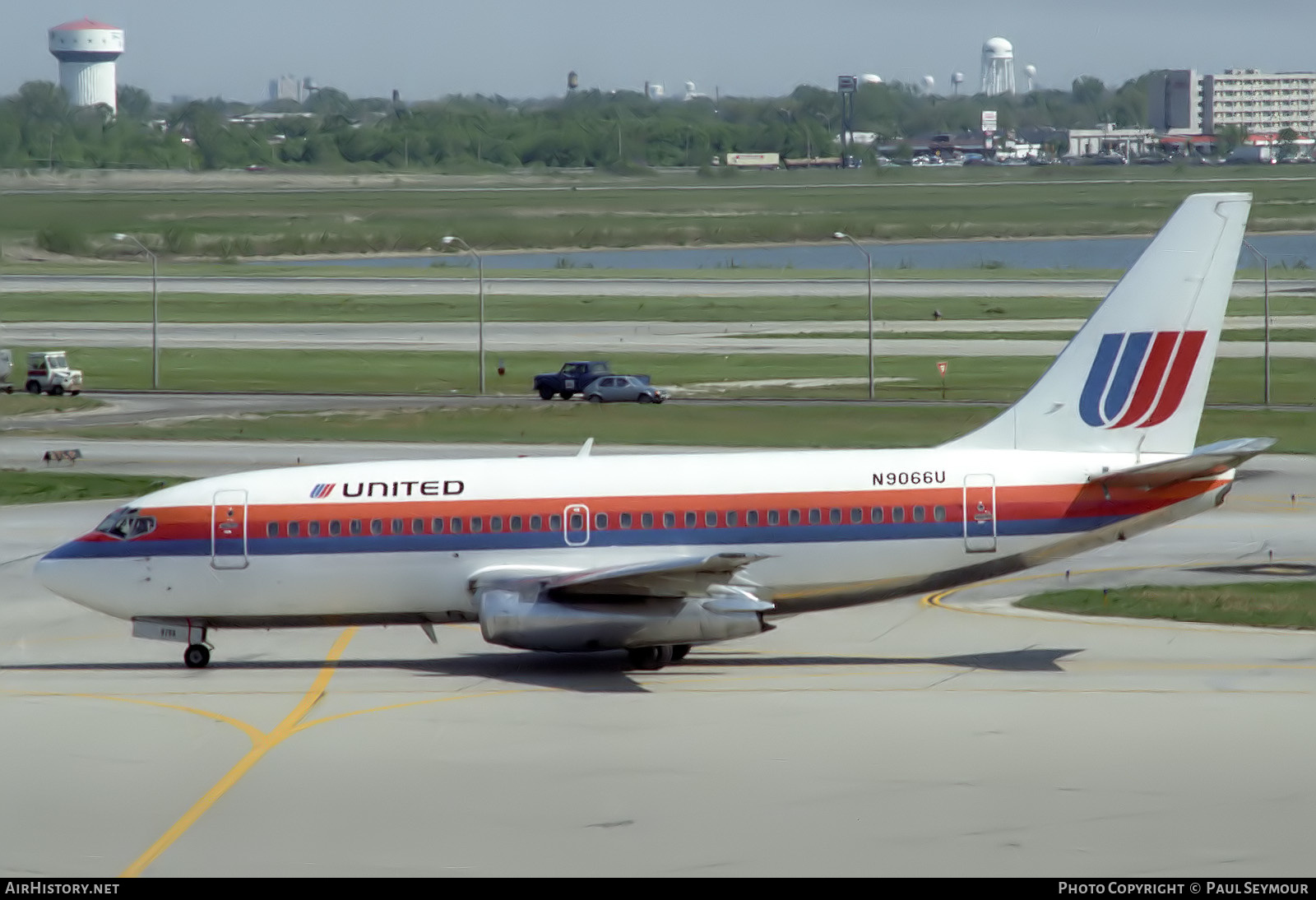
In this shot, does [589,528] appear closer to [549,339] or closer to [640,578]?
[640,578]

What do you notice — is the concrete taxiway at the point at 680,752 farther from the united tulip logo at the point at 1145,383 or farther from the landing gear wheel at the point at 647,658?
the united tulip logo at the point at 1145,383

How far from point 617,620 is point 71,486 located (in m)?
31.5

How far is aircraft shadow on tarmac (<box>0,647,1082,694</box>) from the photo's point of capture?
1214 inches

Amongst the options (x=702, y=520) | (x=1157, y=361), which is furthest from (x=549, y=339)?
(x=1157, y=361)

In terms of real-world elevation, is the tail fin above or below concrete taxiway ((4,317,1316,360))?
above

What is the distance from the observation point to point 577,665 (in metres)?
31.8

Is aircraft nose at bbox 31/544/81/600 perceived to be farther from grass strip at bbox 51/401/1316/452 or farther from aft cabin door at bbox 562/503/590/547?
grass strip at bbox 51/401/1316/452

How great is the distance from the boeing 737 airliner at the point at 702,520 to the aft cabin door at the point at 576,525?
1.3 inches

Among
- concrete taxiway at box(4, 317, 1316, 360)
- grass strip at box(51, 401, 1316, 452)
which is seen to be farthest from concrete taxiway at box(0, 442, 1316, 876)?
concrete taxiway at box(4, 317, 1316, 360)

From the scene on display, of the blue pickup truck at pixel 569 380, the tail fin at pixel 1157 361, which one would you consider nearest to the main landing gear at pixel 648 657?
the tail fin at pixel 1157 361

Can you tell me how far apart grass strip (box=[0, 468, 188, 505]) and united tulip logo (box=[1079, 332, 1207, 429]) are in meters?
32.8

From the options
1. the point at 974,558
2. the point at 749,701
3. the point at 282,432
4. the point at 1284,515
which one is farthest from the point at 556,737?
the point at 282,432

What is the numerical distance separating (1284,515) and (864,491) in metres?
22.9

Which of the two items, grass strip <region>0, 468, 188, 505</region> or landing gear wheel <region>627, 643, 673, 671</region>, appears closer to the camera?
landing gear wheel <region>627, 643, 673, 671</region>
